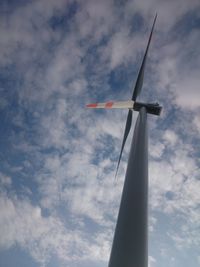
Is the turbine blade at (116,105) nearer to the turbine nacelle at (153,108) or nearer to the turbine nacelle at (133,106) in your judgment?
the turbine nacelle at (133,106)

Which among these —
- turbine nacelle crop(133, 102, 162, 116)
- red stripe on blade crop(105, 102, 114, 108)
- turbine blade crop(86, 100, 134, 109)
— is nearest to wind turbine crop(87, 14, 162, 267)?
turbine nacelle crop(133, 102, 162, 116)

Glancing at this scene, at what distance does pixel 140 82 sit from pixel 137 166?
55.4 ft

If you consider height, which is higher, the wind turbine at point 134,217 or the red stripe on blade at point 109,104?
the red stripe on blade at point 109,104

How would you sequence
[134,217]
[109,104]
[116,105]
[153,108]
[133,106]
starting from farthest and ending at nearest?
[109,104] → [116,105] → [133,106] → [153,108] → [134,217]

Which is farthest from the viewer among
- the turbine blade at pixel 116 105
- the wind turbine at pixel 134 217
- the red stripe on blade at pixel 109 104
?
the red stripe on blade at pixel 109 104

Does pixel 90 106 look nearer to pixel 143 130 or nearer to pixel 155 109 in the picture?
pixel 155 109

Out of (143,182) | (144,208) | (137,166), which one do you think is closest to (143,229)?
(144,208)

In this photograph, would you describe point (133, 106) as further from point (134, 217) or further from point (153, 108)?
point (134, 217)

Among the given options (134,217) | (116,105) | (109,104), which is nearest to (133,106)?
(116,105)

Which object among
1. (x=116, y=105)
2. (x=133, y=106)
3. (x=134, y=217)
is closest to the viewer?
A: (x=134, y=217)

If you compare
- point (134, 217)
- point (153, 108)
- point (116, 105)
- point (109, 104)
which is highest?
point (109, 104)

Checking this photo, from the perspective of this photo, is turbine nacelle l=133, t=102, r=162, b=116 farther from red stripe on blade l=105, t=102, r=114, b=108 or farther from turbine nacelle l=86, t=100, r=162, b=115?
red stripe on blade l=105, t=102, r=114, b=108

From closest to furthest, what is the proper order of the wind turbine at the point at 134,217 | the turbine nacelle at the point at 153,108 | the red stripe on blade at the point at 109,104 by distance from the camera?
the wind turbine at the point at 134,217
the turbine nacelle at the point at 153,108
the red stripe on blade at the point at 109,104

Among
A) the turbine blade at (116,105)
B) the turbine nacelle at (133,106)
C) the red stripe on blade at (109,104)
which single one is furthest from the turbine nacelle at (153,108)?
the red stripe on blade at (109,104)
